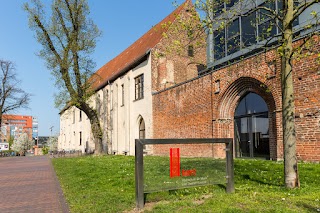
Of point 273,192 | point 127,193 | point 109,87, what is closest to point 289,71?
point 273,192

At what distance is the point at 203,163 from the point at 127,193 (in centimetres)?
201

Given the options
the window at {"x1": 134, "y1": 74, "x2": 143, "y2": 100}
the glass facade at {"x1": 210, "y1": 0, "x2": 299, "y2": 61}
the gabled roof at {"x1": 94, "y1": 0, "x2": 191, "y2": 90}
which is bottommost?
the glass facade at {"x1": 210, "y1": 0, "x2": 299, "y2": 61}

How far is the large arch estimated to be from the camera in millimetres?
14078

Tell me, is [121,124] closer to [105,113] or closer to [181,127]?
[105,113]

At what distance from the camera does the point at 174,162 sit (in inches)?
244

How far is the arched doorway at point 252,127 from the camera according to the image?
15.0 meters

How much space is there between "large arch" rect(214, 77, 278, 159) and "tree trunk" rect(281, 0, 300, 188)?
7363 mm

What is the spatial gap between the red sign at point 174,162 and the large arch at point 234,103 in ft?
29.6

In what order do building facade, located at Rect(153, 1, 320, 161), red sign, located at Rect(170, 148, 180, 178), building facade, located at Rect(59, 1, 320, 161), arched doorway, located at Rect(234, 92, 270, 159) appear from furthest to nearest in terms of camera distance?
arched doorway, located at Rect(234, 92, 270, 159)
building facade, located at Rect(153, 1, 320, 161)
building facade, located at Rect(59, 1, 320, 161)
red sign, located at Rect(170, 148, 180, 178)

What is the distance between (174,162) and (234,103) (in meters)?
11.3

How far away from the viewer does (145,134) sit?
83.4ft

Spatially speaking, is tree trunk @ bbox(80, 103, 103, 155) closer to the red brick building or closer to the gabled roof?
the gabled roof

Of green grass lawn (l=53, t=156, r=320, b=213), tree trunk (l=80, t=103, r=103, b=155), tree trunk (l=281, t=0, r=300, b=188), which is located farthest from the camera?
tree trunk (l=80, t=103, r=103, b=155)

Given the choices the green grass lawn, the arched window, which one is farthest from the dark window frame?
the green grass lawn
